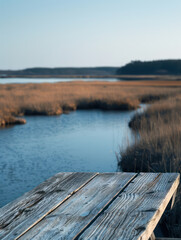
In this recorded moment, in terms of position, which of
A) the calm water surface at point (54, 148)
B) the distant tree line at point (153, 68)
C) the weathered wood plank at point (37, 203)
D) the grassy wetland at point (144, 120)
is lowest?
the calm water surface at point (54, 148)

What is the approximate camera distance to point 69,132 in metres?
11.5

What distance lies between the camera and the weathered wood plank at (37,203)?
1.50m

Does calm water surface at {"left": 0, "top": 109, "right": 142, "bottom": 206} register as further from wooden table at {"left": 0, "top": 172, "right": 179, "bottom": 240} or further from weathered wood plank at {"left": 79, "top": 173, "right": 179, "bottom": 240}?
weathered wood plank at {"left": 79, "top": 173, "right": 179, "bottom": 240}

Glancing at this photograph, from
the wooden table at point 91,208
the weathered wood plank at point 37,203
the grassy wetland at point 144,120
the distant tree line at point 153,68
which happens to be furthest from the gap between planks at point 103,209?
the distant tree line at point 153,68

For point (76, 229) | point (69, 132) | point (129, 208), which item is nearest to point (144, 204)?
point (129, 208)

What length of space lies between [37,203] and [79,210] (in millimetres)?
240

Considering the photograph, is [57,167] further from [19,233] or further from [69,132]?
[19,233]

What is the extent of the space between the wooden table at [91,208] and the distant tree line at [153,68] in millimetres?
71221

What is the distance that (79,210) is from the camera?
63.7 inches

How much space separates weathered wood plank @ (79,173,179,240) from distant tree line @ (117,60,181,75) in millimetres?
71240

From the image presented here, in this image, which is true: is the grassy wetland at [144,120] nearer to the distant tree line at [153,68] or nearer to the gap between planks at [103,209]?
the gap between planks at [103,209]

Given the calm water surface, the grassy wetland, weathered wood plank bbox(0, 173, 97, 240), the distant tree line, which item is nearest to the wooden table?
weathered wood plank bbox(0, 173, 97, 240)

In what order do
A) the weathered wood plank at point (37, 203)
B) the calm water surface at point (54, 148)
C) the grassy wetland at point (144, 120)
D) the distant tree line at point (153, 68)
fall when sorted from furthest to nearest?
the distant tree line at point (153, 68) → the calm water surface at point (54, 148) → the grassy wetland at point (144, 120) → the weathered wood plank at point (37, 203)

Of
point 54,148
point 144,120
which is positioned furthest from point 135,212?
point 54,148
